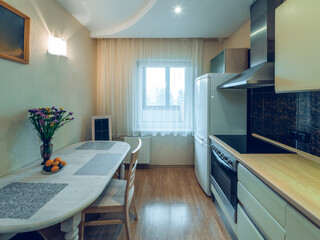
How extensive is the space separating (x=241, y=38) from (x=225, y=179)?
2.22 m

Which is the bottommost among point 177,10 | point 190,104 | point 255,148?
point 255,148

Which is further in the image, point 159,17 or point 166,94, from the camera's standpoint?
point 166,94

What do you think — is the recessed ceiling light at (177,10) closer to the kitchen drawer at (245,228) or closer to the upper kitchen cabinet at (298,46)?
the upper kitchen cabinet at (298,46)

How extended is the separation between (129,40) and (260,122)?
267 cm

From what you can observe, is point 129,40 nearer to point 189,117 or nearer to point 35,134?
point 189,117

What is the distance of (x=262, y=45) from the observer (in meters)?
1.72

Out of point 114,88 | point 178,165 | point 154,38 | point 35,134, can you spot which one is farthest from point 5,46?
point 178,165

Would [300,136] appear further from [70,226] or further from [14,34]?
[14,34]

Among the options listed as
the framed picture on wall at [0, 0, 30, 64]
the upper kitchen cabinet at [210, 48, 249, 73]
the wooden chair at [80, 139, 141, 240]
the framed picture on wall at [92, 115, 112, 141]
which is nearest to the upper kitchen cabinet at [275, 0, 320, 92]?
the upper kitchen cabinet at [210, 48, 249, 73]

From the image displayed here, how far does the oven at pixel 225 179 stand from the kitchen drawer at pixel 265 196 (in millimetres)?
180

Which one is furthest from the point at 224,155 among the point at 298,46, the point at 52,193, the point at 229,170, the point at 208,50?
the point at 208,50

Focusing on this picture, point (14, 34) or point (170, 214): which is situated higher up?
point (14, 34)

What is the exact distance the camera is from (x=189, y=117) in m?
3.33

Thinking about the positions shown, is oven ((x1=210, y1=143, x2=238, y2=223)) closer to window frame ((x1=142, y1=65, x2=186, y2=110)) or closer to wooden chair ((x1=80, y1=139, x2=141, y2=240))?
wooden chair ((x1=80, y1=139, x2=141, y2=240))
